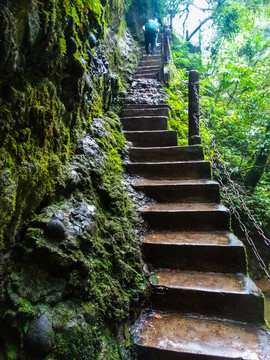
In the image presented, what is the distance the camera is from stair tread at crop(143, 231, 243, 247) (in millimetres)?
2705

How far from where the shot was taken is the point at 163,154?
13.9ft

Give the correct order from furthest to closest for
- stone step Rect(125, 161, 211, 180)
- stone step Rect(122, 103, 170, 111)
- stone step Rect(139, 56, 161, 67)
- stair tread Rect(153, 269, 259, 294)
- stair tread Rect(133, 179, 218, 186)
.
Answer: stone step Rect(139, 56, 161, 67) → stone step Rect(122, 103, 170, 111) → stone step Rect(125, 161, 211, 180) → stair tread Rect(133, 179, 218, 186) → stair tread Rect(153, 269, 259, 294)

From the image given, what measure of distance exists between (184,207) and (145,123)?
2475 millimetres

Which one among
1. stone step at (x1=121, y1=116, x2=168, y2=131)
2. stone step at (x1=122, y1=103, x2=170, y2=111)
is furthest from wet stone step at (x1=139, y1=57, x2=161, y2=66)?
stone step at (x1=121, y1=116, x2=168, y2=131)

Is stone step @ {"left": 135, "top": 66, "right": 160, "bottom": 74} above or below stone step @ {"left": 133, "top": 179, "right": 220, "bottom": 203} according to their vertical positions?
above

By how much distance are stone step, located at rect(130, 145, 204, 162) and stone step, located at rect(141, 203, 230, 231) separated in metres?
1.20

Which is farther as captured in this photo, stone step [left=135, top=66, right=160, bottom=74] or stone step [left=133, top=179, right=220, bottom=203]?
stone step [left=135, top=66, right=160, bottom=74]

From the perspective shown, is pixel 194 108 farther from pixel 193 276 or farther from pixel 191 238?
pixel 193 276

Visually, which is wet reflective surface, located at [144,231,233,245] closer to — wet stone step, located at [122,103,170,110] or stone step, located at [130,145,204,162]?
stone step, located at [130,145,204,162]

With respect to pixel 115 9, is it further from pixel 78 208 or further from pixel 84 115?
pixel 78 208

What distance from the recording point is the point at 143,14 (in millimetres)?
11906

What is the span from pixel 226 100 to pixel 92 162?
10.8 m

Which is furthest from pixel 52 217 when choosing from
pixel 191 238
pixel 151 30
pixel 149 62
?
pixel 151 30

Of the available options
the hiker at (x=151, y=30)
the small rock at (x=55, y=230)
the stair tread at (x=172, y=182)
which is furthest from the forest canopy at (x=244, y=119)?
the small rock at (x=55, y=230)
